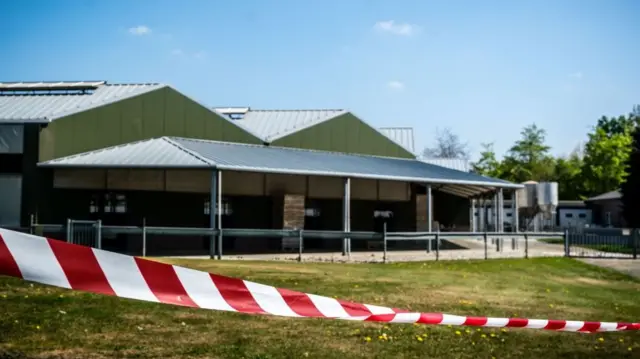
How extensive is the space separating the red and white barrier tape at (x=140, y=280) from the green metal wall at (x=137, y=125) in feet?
76.5

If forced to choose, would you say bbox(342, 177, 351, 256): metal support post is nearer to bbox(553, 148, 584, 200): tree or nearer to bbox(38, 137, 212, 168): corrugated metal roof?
bbox(38, 137, 212, 168): corrugated metal roof

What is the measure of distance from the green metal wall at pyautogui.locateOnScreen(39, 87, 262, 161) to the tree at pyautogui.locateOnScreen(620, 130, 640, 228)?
3590 cm

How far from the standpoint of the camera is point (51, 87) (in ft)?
111

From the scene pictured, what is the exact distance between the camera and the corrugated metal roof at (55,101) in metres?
28.4

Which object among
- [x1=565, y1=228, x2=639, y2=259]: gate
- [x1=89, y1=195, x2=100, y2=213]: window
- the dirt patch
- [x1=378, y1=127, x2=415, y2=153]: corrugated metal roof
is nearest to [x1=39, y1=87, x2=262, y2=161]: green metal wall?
[x1=89, y1=195, x2=100, y2=213]: window

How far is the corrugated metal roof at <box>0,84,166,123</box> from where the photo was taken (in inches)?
1118

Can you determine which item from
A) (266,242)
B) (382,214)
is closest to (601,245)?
(382,214)

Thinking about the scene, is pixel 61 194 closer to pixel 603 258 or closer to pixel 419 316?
pixel 603 258

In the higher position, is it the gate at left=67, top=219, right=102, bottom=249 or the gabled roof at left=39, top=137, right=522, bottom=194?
the gabled roof at left=39, top=137, right=522, bottom=194

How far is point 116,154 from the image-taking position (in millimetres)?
27828

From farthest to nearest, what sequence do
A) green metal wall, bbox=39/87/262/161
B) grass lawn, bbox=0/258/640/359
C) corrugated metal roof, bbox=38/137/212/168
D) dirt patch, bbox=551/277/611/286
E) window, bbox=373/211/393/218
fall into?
window, bbox=373/211/393/218 < green metal wall, bbox=39/87/262/161 < corrugated metal roof, bbox=38/137/212/168 < dirt patch, bbox=551/277/611/286 < grass lawn, bbox=0/258/640/359

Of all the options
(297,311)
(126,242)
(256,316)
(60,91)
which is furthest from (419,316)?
(60,91)

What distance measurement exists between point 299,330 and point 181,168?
55.6 ft

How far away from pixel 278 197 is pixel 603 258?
1346cm
